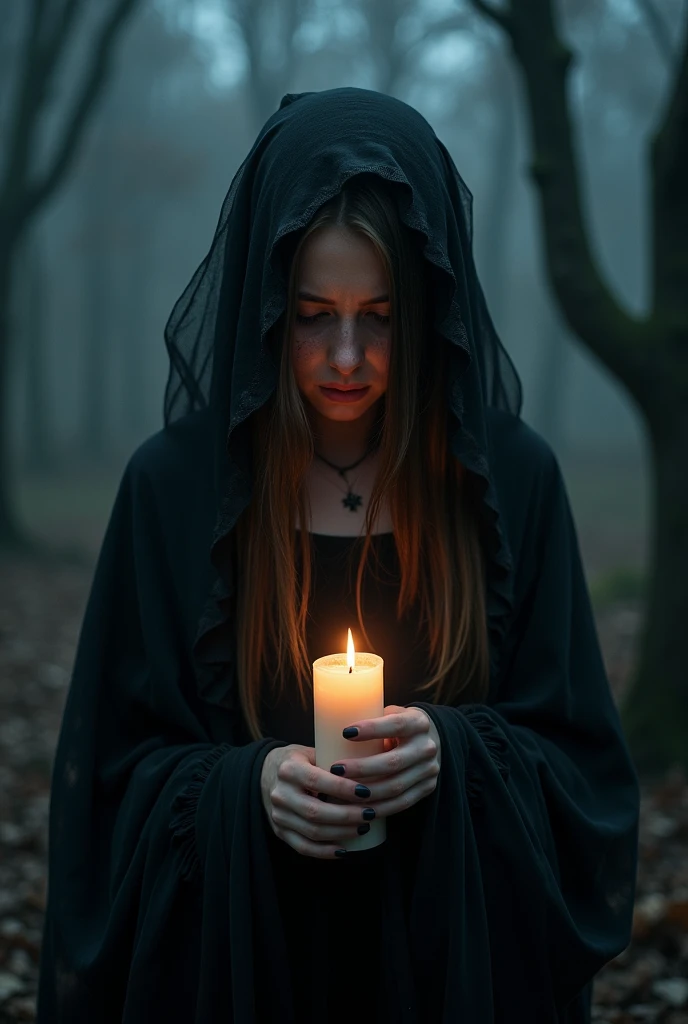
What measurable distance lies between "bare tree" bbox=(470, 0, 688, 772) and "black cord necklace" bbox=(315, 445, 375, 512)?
2.46 meters

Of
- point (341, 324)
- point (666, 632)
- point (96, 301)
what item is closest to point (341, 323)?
point (341, 324)

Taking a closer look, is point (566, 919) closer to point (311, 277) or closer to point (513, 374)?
point (513, 374)

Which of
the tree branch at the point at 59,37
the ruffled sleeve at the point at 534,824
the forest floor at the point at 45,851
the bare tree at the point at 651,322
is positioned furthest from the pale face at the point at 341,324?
the tree branch at the point at 59,37

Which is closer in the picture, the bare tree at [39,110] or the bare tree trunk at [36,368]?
the bare tree at [39,110]

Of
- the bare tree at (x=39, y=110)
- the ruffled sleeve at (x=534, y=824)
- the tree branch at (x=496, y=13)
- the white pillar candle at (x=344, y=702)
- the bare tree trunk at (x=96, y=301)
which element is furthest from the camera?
the bare tree trunk at (x=96, y=301)

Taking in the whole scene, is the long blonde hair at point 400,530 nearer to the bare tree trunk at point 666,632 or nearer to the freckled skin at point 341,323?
the freckled skin at point 341,323

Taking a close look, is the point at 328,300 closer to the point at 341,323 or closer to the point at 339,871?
the point at 341,323

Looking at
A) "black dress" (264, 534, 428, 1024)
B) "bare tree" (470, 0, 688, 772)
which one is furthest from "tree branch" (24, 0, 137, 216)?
"black dress" (264, 534, 428, 1024)

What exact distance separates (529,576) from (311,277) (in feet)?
2.72

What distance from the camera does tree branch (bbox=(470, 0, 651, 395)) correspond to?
4.25 m

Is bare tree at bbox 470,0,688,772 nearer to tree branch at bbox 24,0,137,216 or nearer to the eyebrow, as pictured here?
the eyebrow

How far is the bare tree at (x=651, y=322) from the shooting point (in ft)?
14.0

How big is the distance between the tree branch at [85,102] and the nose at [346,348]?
8.48m

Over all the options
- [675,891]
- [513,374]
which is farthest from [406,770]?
[675,891]
